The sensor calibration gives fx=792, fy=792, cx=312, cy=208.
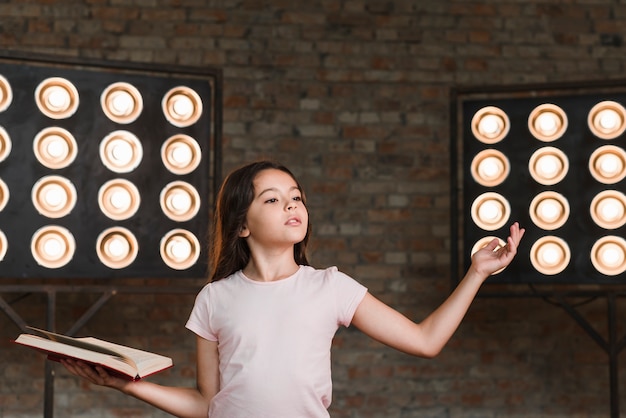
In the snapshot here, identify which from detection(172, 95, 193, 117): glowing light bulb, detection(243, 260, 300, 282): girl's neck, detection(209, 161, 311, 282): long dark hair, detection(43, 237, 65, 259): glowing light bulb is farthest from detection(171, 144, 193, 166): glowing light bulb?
detection(243, 260, 300, 282): girl's neck

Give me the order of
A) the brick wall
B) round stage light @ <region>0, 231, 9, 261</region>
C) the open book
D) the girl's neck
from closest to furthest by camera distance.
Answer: the open book < the girl's neck < round stage light @ <region>0, 231, 9, 261</region> < the brick wall

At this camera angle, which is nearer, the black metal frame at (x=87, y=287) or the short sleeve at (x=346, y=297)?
the short sleeve at (x=346, y=297)

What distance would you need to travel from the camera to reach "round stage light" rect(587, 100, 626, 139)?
305 centimetres

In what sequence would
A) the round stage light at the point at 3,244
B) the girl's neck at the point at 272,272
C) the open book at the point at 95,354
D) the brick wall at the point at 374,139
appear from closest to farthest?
the open book at the point at 95,354 → the girl's neck at the point at 272,272 → the round stage light at the point at 3,244 → the brick wall at the point at 374,139

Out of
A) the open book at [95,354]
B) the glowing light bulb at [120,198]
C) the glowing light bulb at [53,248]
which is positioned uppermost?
the glowing light bulb at [120,198]

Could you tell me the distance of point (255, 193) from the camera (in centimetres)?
179

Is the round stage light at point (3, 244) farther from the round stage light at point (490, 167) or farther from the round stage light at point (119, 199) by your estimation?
the round stage light at point (490, 167)

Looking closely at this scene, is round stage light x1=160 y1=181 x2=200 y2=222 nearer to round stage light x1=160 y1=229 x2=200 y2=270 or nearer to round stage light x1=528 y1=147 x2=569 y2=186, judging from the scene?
round stage light x1=160 y1=229 x2=200 y2=270

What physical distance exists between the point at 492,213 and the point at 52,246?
168 cm

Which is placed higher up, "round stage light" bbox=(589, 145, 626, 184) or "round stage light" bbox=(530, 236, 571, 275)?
"round stage light" bbox=(589, 145, 626, 184)

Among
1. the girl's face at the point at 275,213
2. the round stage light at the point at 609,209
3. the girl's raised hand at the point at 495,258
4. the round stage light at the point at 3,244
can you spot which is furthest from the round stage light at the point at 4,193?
the round stage light at the point at 609,209

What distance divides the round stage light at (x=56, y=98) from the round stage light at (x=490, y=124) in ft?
5.10

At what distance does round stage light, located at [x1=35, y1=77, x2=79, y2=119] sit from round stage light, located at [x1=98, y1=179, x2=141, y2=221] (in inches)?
12.2

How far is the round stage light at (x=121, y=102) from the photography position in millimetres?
2980
